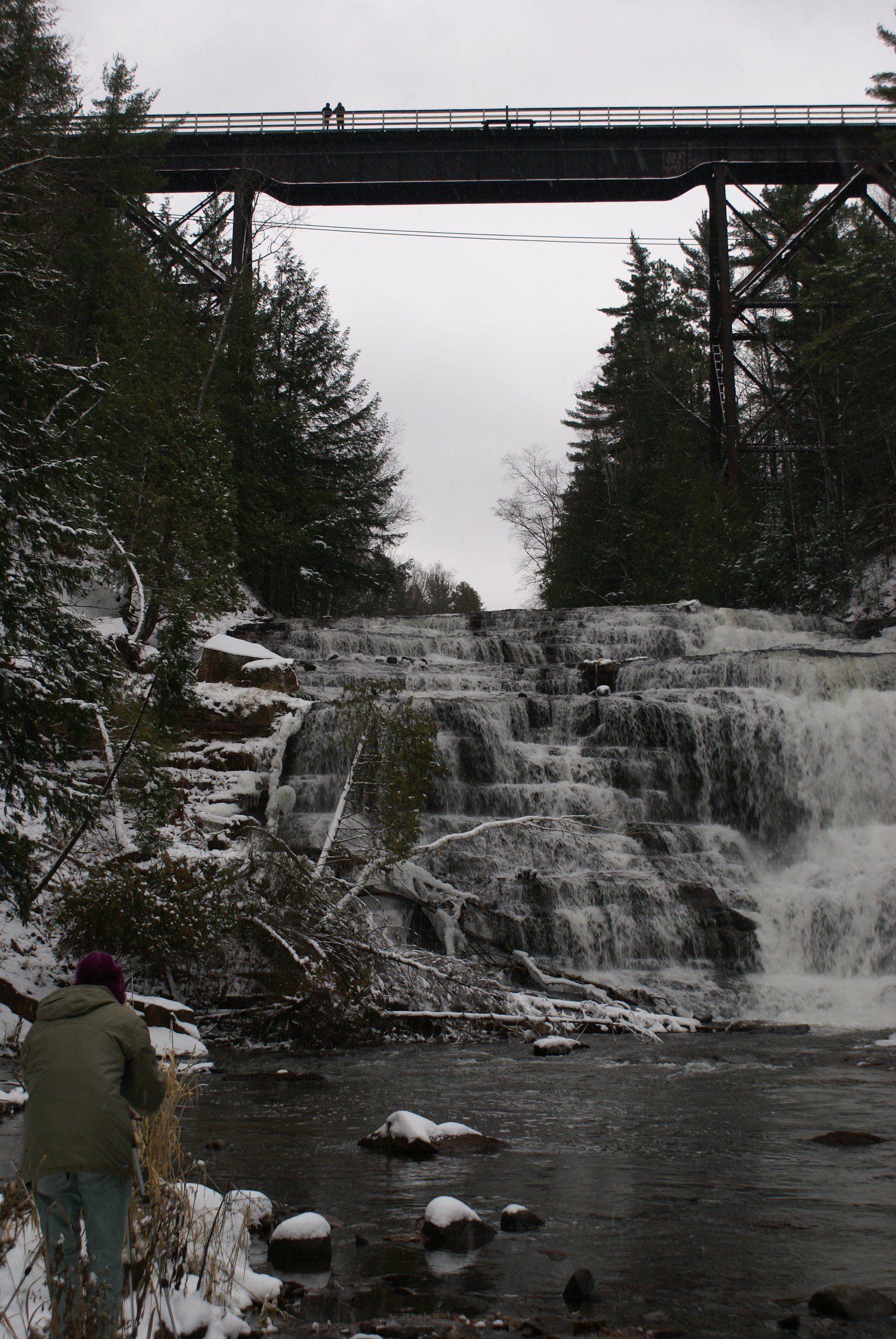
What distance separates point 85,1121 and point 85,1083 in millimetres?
114

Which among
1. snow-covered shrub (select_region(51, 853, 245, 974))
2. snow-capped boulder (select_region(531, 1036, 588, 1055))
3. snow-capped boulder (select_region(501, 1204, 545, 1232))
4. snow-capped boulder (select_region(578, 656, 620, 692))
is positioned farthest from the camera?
snow-capped boulder (select_region(578, 656, 620, 692))

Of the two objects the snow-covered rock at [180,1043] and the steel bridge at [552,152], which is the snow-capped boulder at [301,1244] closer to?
the snow-covered rock at [180,1043]

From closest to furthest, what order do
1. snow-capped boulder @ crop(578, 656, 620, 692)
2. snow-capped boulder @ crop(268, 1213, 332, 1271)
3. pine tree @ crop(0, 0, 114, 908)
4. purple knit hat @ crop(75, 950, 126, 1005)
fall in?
purple knit hat @ crop(75, 950, 126, 1005)
snow-capped boulder @ crop(268, 1213, 332, 1271)
pine tree @ crop(0, 0, 114, 908)
snow-capped boulder @ crop(578, 656, 620, 692)

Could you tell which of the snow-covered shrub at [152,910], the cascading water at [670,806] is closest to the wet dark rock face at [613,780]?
the cascading water at [670,806]

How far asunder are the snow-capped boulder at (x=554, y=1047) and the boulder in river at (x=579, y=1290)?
5456 mm

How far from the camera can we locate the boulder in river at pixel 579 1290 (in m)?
4.21

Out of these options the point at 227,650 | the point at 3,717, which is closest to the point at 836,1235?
the point at 3,717

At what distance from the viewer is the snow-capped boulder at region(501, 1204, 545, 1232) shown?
201 inches

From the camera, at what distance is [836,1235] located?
4.99 metres

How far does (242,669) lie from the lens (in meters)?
16.6

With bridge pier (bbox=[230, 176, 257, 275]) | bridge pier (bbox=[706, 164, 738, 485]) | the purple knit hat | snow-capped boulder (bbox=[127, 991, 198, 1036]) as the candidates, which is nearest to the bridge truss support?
bridge pier (bbox=[706, 164, 738, 485])

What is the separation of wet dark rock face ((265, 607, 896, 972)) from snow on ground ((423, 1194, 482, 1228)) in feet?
23.8

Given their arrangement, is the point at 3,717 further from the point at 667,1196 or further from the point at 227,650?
the point at 227,650

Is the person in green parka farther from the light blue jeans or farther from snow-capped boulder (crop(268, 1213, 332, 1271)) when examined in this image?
snow-capped boulder (crop(268, 1213, 332, 1271))
